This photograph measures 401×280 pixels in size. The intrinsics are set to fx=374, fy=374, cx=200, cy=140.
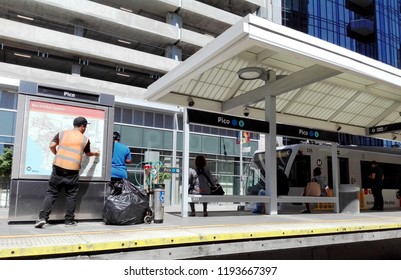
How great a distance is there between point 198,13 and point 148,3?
473cm

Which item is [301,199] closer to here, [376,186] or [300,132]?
[300,132]

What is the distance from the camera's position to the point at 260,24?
21.1 feet

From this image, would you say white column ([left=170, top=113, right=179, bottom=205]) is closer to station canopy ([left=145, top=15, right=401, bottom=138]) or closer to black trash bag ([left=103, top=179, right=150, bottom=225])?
station canopy ([left=145, top=15, right=401, bottom=138])

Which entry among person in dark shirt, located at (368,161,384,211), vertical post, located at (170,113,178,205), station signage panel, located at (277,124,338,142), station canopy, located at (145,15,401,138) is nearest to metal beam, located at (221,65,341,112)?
station canopy, located at (145,15,401,138)

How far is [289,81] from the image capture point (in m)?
8.59

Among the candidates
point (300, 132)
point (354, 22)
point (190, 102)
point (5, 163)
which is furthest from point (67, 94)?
point (354, 22)

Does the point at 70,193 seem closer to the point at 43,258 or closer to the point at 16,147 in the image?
the point at 16,147

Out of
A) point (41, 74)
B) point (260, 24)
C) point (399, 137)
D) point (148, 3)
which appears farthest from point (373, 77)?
point (148, 3)

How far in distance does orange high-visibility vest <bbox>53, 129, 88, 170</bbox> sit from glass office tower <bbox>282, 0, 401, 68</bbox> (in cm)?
3990

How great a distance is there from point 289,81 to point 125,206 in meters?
4.90

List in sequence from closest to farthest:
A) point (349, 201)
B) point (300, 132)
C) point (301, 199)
A: point (301, 199) < point (300, 132) < point (349, 201)

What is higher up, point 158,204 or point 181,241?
point 158,204

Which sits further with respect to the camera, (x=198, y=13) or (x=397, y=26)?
(x=397, y=26)

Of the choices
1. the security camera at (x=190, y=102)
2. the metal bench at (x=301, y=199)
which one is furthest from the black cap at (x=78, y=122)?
the security camera at (x=190, y=102)
